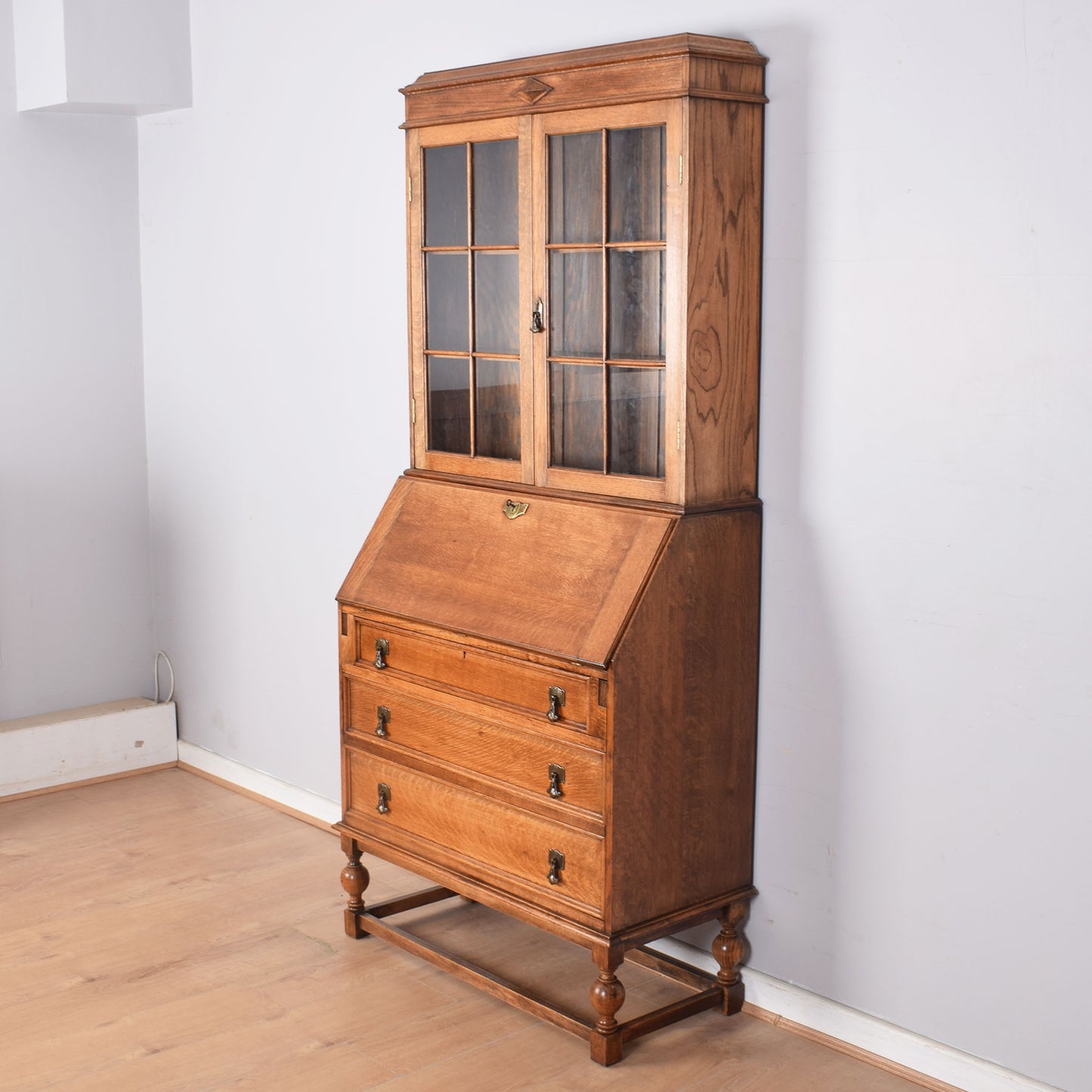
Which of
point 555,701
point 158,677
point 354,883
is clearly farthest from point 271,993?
point 158,677

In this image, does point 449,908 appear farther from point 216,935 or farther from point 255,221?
point 255,221

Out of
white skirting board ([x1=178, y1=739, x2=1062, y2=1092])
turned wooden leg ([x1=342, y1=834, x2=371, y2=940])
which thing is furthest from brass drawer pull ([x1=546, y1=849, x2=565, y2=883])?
turned wooden leg ([x1=342, y1=834, x2=371, y2=940])

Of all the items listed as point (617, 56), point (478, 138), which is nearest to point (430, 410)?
point (478, 138)

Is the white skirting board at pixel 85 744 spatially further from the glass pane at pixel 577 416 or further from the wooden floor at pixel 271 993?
the glass pane at pixel 577 416

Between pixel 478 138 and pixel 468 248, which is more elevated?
pixel 478 138

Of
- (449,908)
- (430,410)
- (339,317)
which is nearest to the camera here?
(430,410)

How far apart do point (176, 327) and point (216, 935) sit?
201 cm

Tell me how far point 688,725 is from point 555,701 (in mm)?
263

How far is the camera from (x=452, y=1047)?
267 centimetres

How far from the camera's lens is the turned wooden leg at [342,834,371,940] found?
10.3ft

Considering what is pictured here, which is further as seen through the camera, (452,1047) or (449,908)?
(449,908)

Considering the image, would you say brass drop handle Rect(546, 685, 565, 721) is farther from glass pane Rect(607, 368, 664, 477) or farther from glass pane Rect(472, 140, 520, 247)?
glass pane Rect(472, 140, 520, 247)

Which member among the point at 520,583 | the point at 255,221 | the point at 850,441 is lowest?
the point at 520,583

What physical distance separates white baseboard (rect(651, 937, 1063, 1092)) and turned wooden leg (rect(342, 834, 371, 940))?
Answer: 764 mm
